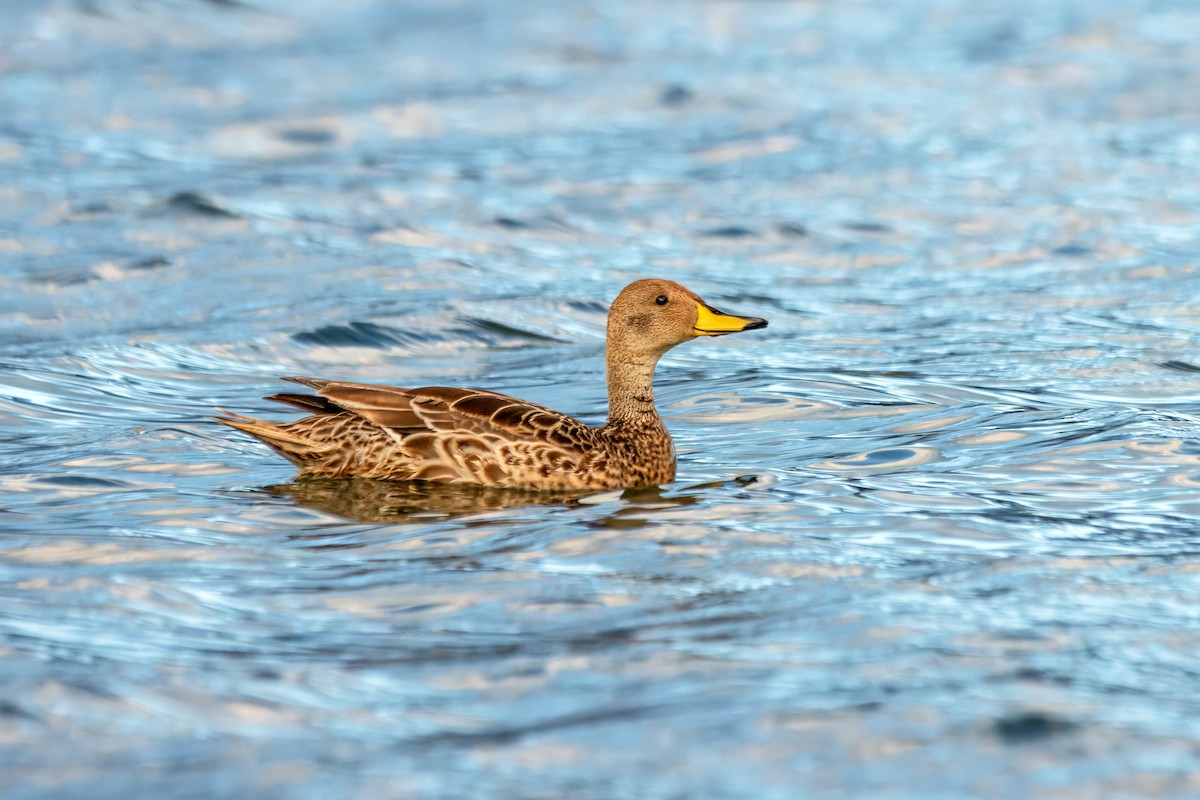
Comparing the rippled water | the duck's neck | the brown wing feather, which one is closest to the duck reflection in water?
the rippled water

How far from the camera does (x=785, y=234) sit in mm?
17453

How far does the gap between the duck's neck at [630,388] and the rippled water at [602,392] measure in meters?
0.40

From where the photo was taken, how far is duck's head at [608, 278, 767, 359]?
9.36 metres

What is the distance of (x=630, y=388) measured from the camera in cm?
956

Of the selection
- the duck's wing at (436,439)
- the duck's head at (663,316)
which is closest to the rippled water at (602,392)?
the duck's wing at (436,439)

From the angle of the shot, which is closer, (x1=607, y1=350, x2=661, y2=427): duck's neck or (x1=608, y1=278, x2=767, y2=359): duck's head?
(x1=608, y1=278, x2=767, y2=359): duck's head

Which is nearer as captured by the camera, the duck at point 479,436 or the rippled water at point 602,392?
the rippled water at point 602,392

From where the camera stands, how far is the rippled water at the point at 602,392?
228 inches

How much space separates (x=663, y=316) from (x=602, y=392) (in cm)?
258

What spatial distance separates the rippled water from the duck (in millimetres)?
213

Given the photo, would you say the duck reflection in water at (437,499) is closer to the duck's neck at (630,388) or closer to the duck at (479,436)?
the duck at (479,436)

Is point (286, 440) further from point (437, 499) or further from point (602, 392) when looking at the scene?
point (602, 392)

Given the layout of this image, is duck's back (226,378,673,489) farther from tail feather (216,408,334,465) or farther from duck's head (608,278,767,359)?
duck's head (608,278,767,359)

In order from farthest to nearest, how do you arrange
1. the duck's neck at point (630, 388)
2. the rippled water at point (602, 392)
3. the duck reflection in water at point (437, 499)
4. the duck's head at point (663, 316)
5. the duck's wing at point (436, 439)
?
the duck's neck at point (630, 388)
the duck's head at point (663, 316)
the duck's wing at point (436, 439)
the duck reflection in water at point (437, 499)
the rippled water at point (602, 392)
